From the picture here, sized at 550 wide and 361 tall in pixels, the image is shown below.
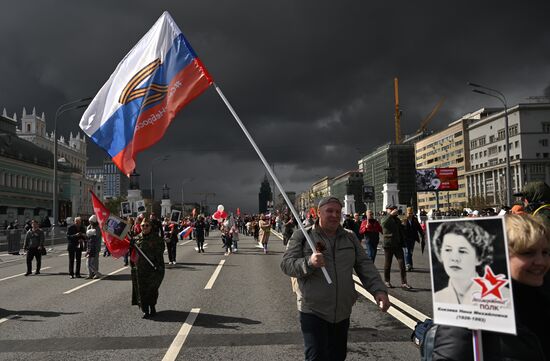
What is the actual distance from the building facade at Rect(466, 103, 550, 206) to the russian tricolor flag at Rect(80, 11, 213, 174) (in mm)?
97195

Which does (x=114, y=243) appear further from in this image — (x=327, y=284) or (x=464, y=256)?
(x=464, y=256)

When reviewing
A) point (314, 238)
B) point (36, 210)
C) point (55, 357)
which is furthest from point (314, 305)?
point (36, 210)

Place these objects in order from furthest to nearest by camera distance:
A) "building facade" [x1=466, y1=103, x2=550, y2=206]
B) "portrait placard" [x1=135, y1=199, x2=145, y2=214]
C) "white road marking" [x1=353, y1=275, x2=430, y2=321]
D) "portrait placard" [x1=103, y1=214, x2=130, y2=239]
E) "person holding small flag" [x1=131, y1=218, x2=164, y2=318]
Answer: "building facade" [x1=466, y1=103, x2=550, y2=206] < "portrait placard" [x1=135, y1=199, x2=145, y2=214] < "portrait placard" [x1=103, y1=214, x2=130, y2=239] < "person holding small flag" [x1=131, y1=218, x2=164, y2=318] < "white road marking" [x1=353, y1=275, x2=430, y2=321]

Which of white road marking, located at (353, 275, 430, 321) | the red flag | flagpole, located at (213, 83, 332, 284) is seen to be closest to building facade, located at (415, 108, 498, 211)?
white road marking, located at (353, 275, 430, 321)

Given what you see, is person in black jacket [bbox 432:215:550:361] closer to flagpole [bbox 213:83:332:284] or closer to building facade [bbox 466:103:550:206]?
flagpole [bbox 213:83:332:284]

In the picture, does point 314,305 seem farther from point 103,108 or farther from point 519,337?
point 103,108

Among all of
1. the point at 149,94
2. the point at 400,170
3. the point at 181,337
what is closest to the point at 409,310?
the point at 181,337

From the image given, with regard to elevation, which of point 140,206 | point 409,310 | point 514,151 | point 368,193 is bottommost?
point 409,310

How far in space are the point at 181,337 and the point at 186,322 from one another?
1.01 m

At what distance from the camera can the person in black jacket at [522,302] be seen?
2193mm

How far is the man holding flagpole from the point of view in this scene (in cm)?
383

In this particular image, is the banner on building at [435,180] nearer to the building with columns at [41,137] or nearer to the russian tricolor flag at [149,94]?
the russian tricolor flag at [149,94]

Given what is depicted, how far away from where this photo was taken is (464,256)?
2316 millimetres

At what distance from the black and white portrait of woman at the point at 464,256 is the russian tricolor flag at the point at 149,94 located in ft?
16.8
